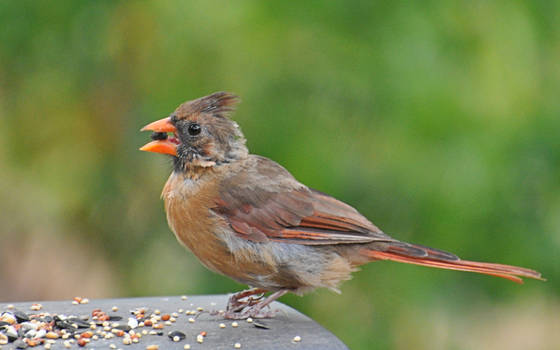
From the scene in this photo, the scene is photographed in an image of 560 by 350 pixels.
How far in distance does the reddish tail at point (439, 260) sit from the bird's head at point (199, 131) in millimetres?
804

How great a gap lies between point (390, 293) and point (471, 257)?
435mm

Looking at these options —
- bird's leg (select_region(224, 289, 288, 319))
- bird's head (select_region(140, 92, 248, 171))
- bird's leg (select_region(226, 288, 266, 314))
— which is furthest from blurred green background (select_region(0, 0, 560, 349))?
bird's leg (select_region(224, 289, 288, 319))

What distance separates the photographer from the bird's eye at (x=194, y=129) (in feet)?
13.2

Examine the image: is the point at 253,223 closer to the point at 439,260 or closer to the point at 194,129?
the point at 194,129

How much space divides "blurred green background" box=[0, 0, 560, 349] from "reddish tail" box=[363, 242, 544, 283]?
0.67m

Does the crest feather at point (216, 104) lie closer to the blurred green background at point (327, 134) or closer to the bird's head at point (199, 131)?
the bird's head at point (199, 131)

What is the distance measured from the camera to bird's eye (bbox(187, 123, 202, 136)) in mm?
4016

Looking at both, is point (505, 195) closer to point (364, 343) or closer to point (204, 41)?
point (364, 343)

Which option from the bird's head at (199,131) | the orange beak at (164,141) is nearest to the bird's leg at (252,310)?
the bird's head at (199,131)

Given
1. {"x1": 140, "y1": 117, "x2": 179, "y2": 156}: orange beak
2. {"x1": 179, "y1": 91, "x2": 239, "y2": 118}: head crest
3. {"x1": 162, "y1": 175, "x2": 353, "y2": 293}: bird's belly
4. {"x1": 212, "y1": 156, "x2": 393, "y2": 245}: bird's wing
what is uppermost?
{"x1": 179, "y1": 91, "x2": 239, "y2": 118}: head crest

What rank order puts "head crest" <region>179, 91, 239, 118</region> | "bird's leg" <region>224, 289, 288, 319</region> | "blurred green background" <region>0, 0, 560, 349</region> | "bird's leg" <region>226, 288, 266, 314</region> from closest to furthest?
"bird's leg" <region>224, 289, 288, 319</region>
"bird's leg" <region>226, 288, 266, 314</region>
"head crest" <region>179, 91, 239, 118</region>
"blurred green background" <region>0, 0, 560, 349</region>

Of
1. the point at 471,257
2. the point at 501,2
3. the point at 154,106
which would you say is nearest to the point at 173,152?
the point at 154,106

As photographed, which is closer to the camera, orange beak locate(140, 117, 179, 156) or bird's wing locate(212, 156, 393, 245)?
bird's wing locate(212, 156, 393, 245)

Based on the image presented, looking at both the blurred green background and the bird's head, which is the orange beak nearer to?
the bird's head
